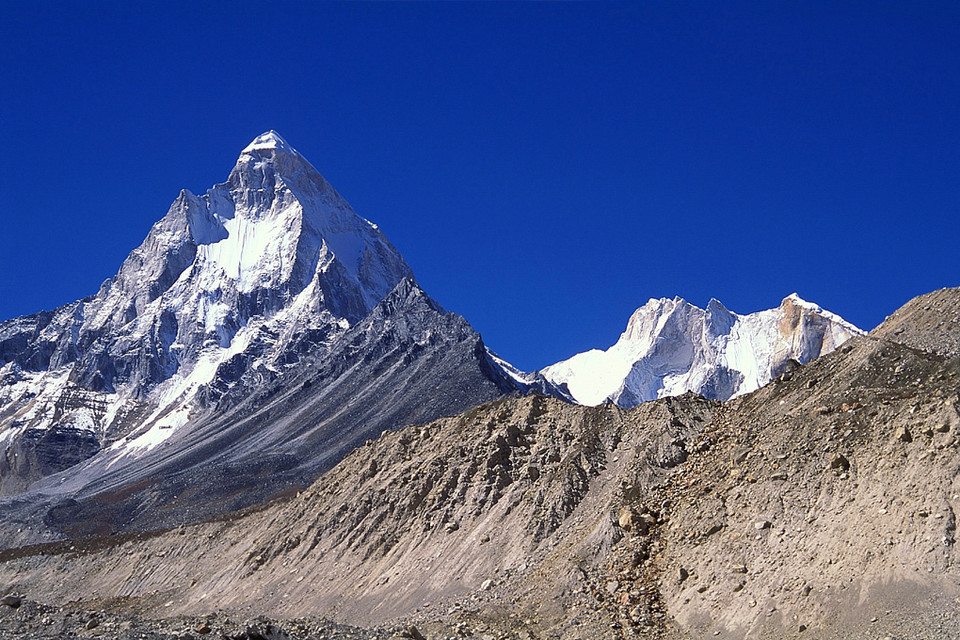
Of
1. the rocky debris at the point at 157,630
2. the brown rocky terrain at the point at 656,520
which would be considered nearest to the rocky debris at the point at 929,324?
the brown rocky terrain at the point at 656,520

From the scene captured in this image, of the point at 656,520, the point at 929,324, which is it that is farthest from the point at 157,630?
the point at 929,324

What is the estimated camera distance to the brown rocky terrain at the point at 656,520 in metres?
33.5

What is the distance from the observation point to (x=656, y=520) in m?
42.2

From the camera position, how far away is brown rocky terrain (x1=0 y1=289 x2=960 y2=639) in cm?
3353

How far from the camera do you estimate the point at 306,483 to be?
5458 inches

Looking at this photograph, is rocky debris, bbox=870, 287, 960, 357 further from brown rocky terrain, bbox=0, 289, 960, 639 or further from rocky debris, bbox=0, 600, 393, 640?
rocky debris, bbox=0, 600, 393, 640

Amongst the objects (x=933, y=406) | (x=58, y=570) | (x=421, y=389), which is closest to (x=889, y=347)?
(x=933, y=406)

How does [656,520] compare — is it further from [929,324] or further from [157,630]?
[157,630]

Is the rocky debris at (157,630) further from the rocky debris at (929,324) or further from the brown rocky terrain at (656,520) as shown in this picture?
the rocky debris at (929,324)

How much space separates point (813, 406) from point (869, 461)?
5862 millimetres

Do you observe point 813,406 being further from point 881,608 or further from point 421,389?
point 421,389

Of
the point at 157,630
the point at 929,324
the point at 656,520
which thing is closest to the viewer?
the point at 157,630

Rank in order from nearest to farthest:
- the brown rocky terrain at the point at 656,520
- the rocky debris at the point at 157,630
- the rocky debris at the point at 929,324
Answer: the rocky debris at the point at 157,630
the brown rocky terrain at the point at 656,520
the rocky debris at the point at 929,324

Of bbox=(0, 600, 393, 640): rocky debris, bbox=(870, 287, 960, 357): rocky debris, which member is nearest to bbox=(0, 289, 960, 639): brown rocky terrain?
bbox=(870, 287, 960, 357): rocky debris
